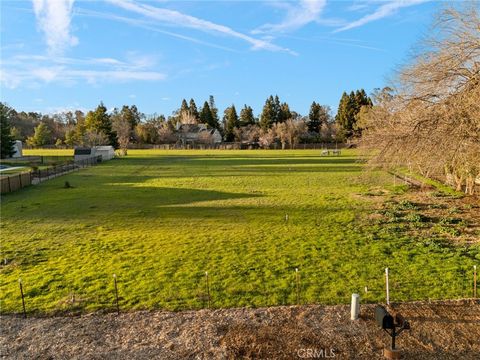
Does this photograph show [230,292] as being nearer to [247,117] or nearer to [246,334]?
[246,334]

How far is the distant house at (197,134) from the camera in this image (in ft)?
309

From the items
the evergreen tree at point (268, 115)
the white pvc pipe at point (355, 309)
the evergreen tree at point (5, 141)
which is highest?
the evergreen tree at point (268, 115)

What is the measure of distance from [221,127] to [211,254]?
10342 cm

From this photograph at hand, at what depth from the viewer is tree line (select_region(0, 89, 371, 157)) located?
70.2 m

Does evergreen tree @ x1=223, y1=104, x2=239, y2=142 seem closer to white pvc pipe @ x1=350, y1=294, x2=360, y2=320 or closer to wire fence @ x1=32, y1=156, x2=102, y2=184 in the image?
wire fence @ x1=32, y1=156, x2=102, y2=184

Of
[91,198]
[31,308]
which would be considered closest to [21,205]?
[91,198]

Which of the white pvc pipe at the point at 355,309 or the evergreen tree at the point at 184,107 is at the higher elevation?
the evergreen tree at the point at 184,107

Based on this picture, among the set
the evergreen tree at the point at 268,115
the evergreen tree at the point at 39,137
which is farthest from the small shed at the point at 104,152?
the evergreen tree at the point at 268,115

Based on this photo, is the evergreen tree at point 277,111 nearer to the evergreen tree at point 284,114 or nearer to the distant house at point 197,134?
the evergreen tree at point 284,114

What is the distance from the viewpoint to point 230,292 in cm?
764

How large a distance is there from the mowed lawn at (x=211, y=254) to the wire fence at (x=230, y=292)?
24 millimetres

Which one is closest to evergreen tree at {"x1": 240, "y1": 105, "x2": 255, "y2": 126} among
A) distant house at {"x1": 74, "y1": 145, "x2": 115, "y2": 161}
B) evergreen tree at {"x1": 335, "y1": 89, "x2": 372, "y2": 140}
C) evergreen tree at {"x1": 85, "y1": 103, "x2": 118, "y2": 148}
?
evergreen tree at {"x1": 335, "y1": 89, "x2": 372, "y2": 140}

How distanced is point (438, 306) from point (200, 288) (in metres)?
4.76

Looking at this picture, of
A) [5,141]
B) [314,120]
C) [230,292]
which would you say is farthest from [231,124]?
[230,292]
